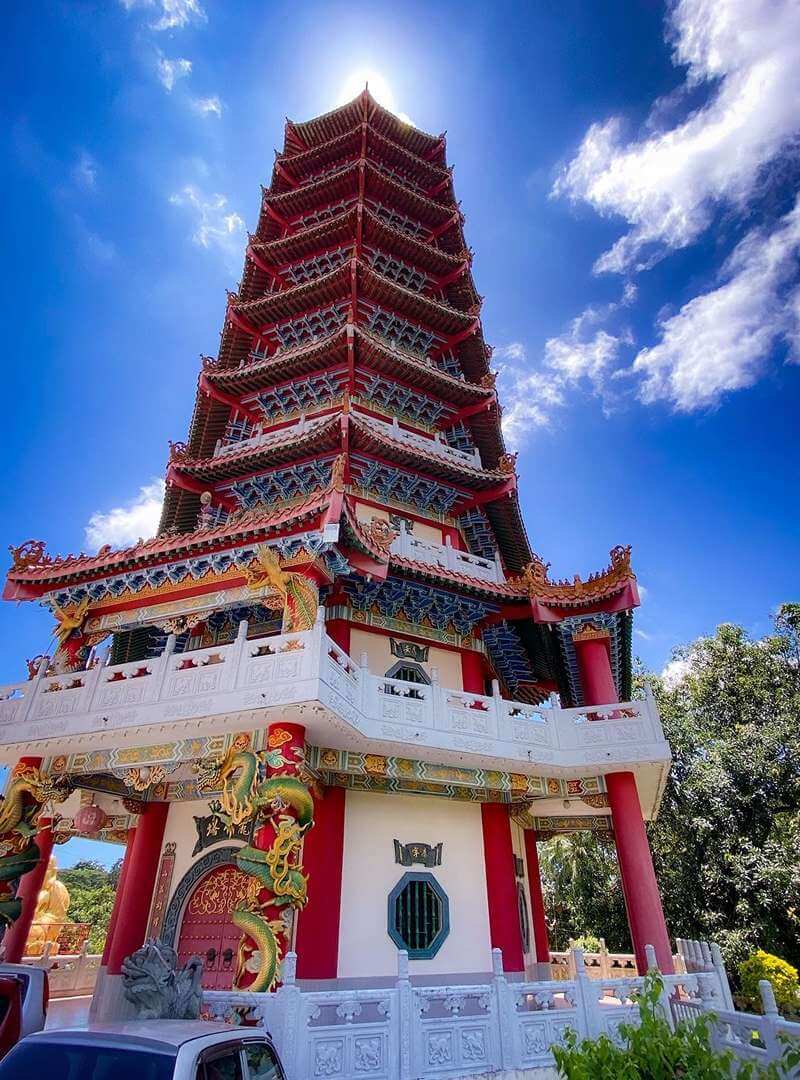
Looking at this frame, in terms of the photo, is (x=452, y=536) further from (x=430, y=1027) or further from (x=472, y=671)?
(x=430, y=1027)

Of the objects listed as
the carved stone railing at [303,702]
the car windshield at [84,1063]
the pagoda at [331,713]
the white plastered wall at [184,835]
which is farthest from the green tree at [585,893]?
the car windshield at [84,1063]

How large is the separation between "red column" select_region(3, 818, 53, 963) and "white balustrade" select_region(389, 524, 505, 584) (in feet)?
27.0

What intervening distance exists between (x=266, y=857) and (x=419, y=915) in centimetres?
425

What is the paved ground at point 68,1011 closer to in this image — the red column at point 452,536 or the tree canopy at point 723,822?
the red column at point 452,536

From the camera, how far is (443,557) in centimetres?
1463

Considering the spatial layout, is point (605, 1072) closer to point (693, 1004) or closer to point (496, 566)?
point (693, 1004)

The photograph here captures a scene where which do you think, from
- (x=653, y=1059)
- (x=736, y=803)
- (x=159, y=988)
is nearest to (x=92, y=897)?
(x=736, y=803)

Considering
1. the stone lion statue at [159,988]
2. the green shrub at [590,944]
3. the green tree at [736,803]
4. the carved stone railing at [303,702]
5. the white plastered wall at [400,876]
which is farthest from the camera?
the green shrub at [590,944]

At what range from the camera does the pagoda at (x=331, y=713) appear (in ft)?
30.7

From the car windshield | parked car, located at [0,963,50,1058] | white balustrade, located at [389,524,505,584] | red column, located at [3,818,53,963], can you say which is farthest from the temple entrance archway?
the car windshield

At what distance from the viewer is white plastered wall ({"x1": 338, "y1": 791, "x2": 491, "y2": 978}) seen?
10383mm

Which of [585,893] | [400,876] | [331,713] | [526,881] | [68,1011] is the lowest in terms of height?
[68,1011]

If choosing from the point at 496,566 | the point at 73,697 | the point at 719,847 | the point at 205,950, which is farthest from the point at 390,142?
the point at 719,847

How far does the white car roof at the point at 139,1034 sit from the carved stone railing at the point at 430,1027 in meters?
2.63
